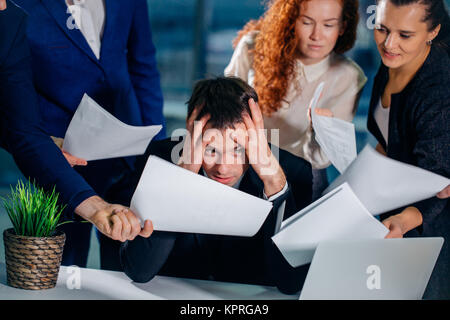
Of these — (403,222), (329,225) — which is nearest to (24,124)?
(329,225)

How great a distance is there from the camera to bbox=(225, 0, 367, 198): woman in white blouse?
1674mm

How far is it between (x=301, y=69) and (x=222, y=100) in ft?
1.56

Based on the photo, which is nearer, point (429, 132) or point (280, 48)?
point (429, 132)

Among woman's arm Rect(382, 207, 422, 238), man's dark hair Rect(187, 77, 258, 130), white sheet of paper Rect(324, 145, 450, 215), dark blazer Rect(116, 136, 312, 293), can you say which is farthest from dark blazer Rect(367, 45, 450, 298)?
man's dark hair Rect(187, 77, 258, 130)

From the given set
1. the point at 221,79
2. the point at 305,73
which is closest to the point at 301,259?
the point at 221,79

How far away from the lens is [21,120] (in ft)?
4.14

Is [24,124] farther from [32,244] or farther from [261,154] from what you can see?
[261,154]

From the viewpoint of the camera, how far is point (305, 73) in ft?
5.78

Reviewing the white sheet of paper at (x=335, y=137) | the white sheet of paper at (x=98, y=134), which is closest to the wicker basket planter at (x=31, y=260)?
the white sheet of paper at (x=98, y=134)

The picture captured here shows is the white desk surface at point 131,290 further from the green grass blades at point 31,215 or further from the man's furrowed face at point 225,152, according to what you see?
the man's furrowed face at point 225,152

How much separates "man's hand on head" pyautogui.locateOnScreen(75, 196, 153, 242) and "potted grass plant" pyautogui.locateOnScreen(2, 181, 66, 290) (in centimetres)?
9

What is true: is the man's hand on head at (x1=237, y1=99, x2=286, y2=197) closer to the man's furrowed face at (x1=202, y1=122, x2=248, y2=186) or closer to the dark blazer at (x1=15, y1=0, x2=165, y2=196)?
the man's furrowed face at (x1=202, y1=122, x2=248, y2=186)
